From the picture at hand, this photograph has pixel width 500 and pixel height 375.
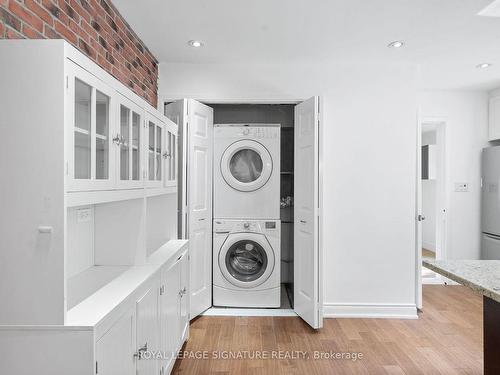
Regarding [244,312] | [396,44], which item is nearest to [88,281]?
[244,312]

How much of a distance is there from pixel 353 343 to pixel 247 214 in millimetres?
1499

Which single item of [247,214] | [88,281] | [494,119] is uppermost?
[494,119]

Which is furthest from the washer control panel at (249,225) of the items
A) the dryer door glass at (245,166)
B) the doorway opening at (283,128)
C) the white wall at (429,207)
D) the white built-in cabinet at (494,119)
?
the white wall at (429,207)

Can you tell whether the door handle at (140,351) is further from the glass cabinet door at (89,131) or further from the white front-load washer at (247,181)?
the white front-load washer at (247,181)

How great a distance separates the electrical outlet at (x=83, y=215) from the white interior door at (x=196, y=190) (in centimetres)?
122

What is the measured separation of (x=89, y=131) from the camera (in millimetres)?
1319

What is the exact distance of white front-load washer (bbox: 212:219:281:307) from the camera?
3488mm

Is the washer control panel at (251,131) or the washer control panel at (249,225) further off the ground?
the washer control panel at (251,131)

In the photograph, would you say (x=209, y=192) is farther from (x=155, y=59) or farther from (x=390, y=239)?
(x=390, y=239)

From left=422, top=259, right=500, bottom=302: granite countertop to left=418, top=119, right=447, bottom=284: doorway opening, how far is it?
2.90 m

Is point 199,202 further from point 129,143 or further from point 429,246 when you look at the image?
point 429,246

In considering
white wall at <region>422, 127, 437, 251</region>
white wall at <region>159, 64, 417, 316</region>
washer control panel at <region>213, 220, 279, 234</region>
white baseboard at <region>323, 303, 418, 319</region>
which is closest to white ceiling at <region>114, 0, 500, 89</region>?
white wall at <region>159, 64, 417, 316</region>

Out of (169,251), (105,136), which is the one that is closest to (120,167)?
(105,136)

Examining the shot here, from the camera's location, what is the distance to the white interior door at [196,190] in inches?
122
